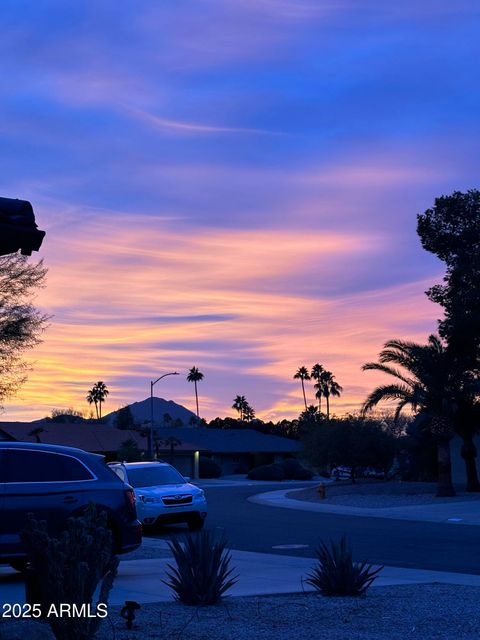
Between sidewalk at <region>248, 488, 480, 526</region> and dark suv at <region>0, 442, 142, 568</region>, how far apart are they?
16106mm

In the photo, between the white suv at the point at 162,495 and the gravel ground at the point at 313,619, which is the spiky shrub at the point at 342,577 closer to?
the gravel ground at the point at 313,619

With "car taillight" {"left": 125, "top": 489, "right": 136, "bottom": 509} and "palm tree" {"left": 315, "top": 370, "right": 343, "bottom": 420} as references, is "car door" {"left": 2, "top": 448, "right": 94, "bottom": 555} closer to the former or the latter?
"car taillight" {"left": 125, "top": 489, "right": 136, "bottom": 509}

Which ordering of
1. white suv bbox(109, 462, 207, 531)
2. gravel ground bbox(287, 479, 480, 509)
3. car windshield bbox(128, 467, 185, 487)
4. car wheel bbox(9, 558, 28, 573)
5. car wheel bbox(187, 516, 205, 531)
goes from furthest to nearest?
gravel ground bbox(287, 479, 480, 509) → car windshield bbox(128, 467, 185, 487) → car wheel bbox(187, 516, 205, 531) → white suv bbox(109, 462, 207, 531) → car wheel bbox(9, 558, 28, 573)

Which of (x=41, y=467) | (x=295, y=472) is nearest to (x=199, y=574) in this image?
(x=41, y=467)

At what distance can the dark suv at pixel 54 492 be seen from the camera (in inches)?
514

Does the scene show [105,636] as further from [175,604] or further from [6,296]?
[6,296]

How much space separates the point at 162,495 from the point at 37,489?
11395mm

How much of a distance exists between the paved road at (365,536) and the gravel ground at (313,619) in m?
4.85

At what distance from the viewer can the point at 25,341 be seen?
84.8 feet

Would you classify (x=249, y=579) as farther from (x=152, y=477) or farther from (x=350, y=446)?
(x=350, y=446)

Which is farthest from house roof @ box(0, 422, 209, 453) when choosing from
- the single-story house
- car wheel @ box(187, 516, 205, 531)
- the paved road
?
car wheel @ box(187, 516, 205, 531)

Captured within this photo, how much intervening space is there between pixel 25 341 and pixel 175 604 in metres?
15.7

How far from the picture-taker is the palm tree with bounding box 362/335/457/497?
134 feet

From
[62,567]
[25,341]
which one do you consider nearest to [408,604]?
[62,567]
